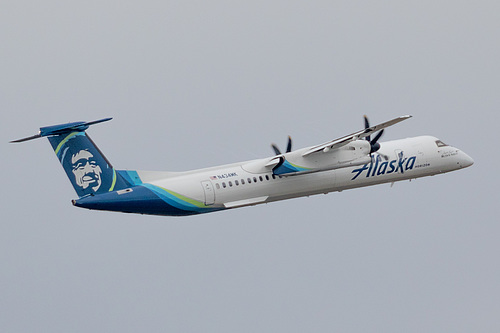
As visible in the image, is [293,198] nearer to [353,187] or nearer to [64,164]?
[353,187]

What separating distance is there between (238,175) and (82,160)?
7.12 metres

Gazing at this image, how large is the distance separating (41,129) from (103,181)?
3.52 meters

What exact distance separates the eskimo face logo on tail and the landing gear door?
183 inches

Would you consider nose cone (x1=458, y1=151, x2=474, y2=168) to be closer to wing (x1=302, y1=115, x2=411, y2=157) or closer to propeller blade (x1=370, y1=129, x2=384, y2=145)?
propeller blade (x1=370, y1=129, x2=384, y2=145)

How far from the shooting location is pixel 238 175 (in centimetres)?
4650

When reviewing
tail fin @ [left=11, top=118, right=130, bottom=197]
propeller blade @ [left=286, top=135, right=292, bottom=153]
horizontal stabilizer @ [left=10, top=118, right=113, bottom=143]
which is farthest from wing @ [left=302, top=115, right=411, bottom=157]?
horizontal stabilizer @ [left=10, top=118, right=113, bottom=143]

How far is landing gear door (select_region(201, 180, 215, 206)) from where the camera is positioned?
45.5 m

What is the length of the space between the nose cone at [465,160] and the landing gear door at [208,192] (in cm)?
1481

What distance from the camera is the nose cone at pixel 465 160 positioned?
5341 centimetres

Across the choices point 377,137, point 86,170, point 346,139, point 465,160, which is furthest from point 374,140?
point 86,170

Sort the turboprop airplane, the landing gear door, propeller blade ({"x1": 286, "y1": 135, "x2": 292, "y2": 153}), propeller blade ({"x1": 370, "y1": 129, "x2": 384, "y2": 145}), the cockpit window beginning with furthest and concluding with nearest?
1. the cockpit window
2. propeller blade ({"x1": 370, "y1": 129, "x2": 384, "y2": 145})
3. propeller blade ({"x1": 286, "y1": 135, "x2": 292, "y2": 153})
4. the landing gear door
5. the turboprop airplane

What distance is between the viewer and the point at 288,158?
47.2m

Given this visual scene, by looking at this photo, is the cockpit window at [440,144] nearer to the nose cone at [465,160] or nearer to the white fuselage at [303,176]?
the white fuselage at [303,176]

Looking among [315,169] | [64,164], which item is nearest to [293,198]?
[315,169]
